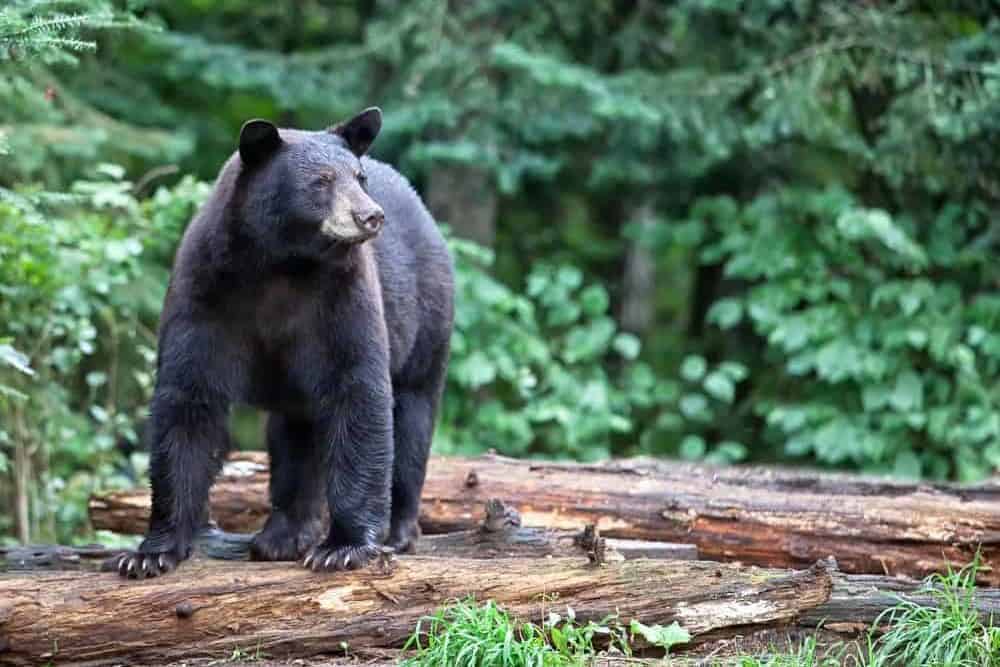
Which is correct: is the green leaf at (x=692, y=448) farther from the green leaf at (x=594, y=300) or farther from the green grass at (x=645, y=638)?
the green grass at (x=645, y=638)

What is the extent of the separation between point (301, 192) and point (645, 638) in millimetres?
2179

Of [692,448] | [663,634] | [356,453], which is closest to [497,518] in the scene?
[356,453]

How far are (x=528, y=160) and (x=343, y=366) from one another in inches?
215

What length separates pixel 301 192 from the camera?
519 cm

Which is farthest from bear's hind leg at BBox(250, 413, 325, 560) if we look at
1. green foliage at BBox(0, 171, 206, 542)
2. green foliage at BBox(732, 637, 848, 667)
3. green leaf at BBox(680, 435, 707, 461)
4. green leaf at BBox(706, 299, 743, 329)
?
green leaf at BBox(706, 299, 743, 329)

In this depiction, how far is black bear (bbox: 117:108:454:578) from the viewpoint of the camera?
522cm

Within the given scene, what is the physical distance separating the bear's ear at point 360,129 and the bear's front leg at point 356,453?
97 centimetres

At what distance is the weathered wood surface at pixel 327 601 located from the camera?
4898mm

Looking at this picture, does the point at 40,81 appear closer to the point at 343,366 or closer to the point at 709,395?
the point at 343,366

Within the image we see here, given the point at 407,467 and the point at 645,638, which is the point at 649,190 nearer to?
the point at 407,467

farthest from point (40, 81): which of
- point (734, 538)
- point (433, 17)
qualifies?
point (734, 538)

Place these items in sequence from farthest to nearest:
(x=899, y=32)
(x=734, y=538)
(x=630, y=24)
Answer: (x=630, y=24)
(x=899, y=32)
(x=734, y=538)

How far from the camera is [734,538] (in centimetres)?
644

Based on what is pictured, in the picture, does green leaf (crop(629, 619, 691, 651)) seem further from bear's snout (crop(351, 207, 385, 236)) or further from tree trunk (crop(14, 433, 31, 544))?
tree trunk (crop(14, 433, 31, 544))
